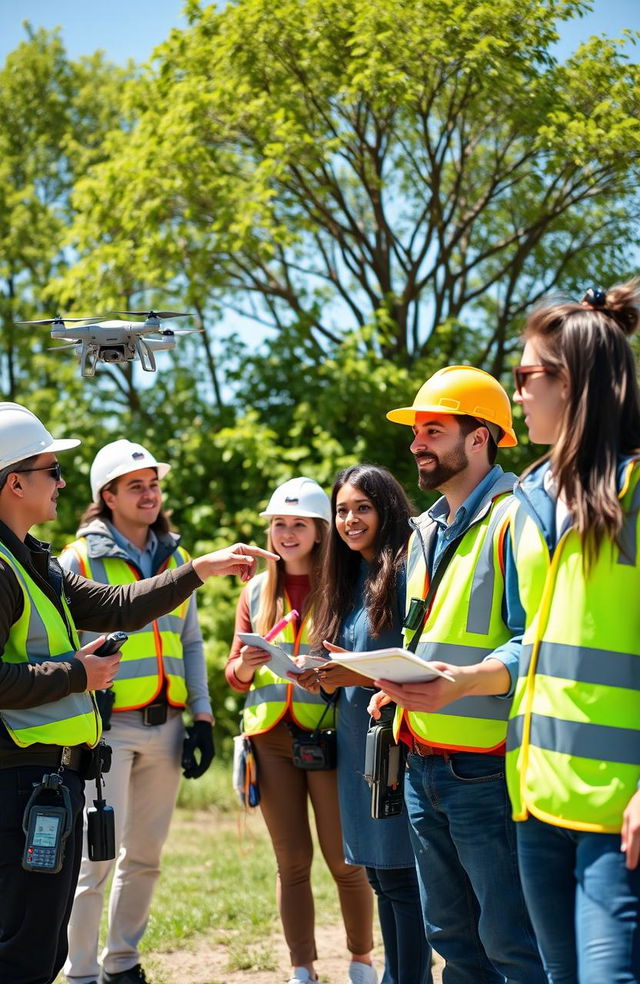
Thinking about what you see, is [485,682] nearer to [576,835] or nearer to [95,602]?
[576,835]

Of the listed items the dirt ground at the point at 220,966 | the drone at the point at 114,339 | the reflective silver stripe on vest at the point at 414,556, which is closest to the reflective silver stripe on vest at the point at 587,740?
the reflective silver stripe on vest at the point at 414,556

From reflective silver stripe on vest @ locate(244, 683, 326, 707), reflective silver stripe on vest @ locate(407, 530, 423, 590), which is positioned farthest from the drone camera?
reflective silver stripe on vest @ locate(244, 683, 326, 707)

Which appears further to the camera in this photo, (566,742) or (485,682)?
(485,682)

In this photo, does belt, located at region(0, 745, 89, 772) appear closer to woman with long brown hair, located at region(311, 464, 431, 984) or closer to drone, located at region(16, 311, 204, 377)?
woman with long brown hair, located at region(311, 464, 431, 984)

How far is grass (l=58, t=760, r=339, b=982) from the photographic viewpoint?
549 centimetres

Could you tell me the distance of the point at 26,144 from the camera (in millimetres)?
15758

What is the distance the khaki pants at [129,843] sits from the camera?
15.1ft

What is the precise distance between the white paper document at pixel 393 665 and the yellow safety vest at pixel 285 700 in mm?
2027

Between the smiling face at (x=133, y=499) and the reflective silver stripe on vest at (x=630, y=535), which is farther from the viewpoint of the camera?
the smiling face at (x=133, y=499)

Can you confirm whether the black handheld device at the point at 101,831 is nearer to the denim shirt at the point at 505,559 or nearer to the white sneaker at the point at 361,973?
the white sneaker at the point at 361,973

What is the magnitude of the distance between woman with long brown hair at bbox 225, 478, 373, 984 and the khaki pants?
1.56ft

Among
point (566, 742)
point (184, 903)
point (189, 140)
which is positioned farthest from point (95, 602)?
point (189, 140)

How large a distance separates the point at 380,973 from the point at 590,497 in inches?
142

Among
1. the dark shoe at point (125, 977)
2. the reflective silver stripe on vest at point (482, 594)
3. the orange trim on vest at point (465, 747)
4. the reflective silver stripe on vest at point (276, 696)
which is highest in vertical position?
the reflective silver stripe on vest at point (482, 594)
